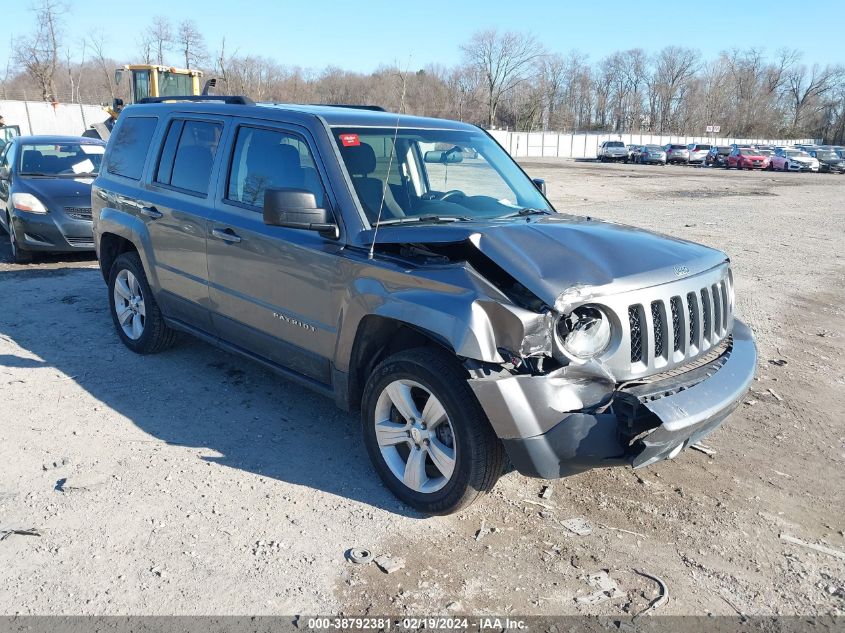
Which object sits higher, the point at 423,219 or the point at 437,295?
the point at 423,219

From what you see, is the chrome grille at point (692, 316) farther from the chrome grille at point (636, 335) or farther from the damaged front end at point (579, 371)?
the chrome grille at point (636, 335)

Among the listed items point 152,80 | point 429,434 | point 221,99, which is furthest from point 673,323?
point 152,80

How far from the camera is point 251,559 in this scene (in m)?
3.25

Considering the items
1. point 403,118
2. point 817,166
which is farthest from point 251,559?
point 817,166

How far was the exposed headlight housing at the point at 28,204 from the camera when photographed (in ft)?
29.7

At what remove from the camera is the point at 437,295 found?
3.30 metres

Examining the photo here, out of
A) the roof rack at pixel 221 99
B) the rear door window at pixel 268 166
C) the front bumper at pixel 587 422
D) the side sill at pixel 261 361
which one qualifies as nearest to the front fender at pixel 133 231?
the side sill at pixel 261 361

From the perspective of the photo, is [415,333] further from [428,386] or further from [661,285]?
[661,285]

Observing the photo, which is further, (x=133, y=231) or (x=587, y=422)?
(x=133, y=231)

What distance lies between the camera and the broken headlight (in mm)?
3227

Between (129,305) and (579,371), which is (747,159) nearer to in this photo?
(129,305)

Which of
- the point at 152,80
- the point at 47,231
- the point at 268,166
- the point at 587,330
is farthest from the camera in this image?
the point at 152,80

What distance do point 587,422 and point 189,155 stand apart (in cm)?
351

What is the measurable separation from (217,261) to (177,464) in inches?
53.9
